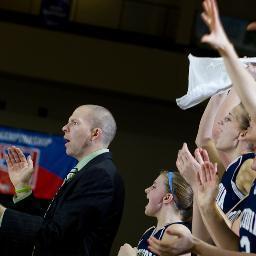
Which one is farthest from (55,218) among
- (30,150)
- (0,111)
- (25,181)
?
(0,111)

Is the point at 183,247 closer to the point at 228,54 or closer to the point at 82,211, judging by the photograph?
the point at 228,54

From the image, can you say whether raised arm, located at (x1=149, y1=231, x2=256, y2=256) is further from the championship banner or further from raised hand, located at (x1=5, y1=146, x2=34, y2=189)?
the championship banner

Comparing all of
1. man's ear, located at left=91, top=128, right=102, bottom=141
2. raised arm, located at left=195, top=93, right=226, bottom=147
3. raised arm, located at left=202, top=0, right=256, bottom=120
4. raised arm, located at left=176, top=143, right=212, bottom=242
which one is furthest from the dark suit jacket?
raised arm, located at left=202, top=0, right=256, bottom=120

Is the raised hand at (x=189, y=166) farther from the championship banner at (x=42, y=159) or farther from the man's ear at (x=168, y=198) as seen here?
the championship banner at (x=42, y=159)

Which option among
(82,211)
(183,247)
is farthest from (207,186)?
(82,211)

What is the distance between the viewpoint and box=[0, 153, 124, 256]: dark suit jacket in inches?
124

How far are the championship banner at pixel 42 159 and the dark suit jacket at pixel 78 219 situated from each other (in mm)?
5434

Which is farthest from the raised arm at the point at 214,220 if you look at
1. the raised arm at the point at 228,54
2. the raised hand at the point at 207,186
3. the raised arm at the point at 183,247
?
the raised arm at the point at 228,54

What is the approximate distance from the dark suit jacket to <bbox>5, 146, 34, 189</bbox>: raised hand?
28 centimetres

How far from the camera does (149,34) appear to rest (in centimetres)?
959

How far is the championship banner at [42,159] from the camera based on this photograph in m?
8.77

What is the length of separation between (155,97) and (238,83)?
724 cm

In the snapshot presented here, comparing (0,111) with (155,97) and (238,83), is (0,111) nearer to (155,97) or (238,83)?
(155,97)

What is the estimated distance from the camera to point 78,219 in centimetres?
313
